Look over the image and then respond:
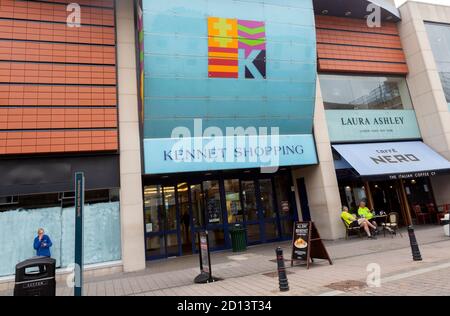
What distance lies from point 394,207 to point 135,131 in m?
13.8

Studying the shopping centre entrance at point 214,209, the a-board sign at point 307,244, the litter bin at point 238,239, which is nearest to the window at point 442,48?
the shopping centre entrance at point 214,209

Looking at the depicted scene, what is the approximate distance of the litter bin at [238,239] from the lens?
13242 millimetres

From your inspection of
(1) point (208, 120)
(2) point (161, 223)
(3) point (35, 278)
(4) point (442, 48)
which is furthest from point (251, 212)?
(4) point (442, 48)

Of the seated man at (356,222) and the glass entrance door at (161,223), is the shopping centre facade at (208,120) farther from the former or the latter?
the seated man at (356,222)

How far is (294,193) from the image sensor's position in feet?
52.6

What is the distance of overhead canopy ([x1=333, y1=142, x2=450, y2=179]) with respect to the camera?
13.6 m

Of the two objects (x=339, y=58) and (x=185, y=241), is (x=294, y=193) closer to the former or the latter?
(x=185, y=241)

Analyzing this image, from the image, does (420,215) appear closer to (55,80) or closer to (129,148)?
(129,148)

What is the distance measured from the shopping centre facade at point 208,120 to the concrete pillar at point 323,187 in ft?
0.25

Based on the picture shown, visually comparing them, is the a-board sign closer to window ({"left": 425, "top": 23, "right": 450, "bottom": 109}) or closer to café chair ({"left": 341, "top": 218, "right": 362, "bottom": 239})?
café chair ({"left": 341, "top": 218, "right": 362, "bottom": 239})

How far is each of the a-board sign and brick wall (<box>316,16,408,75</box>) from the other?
9.24 meters

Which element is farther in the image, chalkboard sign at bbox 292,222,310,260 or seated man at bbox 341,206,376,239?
seated man at bbox 341,206,376,239

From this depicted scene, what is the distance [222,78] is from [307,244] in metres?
7.08

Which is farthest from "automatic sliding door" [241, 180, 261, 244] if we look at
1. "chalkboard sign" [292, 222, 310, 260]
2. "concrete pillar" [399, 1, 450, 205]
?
"concrete pillar" [399, 1, 450, 205]
